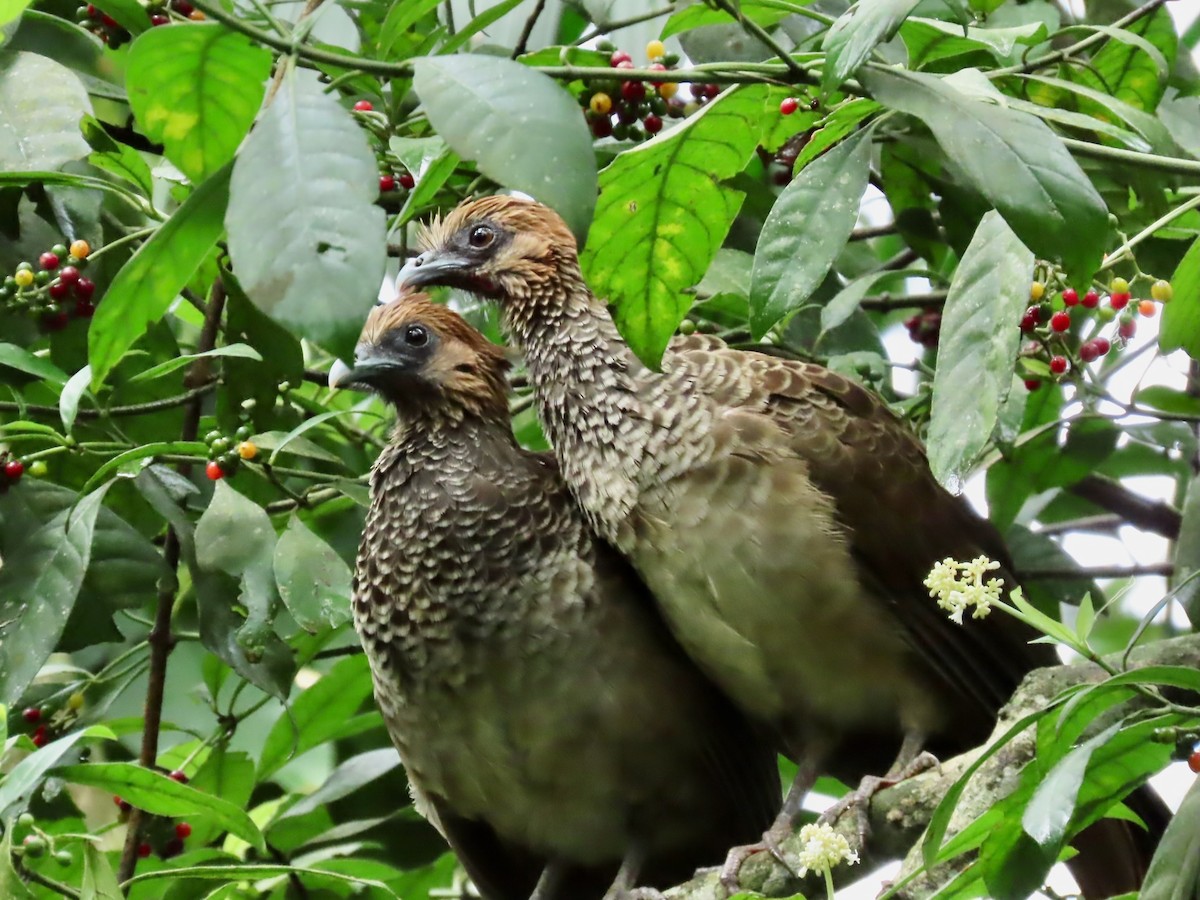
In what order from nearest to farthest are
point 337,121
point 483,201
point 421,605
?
point 337,121 → point 421,605 → point 483,201

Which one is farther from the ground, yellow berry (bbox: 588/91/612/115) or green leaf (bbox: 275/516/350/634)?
yellow berry (bbox: 588/91/612/115)

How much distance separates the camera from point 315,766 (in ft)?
14.4

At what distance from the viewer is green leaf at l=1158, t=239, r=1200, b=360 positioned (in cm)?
215

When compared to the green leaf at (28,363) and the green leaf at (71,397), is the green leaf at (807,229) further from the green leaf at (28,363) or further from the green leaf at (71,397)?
the green leaf at (28,363)

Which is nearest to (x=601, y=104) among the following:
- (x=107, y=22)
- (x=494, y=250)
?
(x=494, y=250)

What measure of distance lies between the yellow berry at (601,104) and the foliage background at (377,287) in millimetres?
31

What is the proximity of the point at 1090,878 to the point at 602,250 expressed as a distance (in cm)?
196

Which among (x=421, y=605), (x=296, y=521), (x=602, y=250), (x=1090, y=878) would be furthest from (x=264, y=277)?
(x=1090, y=878)

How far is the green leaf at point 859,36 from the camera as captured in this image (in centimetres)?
160

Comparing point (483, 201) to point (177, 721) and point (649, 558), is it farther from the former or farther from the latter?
point (177, 721)

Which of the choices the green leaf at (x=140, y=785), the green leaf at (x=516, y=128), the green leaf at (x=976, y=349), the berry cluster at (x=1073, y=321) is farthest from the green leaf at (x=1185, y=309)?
the green leaf at (x=140, y=785)

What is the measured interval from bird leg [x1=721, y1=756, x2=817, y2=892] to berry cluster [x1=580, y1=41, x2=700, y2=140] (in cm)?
132

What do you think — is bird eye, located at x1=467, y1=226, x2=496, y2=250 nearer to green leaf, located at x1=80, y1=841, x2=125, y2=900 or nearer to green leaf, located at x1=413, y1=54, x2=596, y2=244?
green leaf, located at x1=80, y1=841, x2=125, y2=900

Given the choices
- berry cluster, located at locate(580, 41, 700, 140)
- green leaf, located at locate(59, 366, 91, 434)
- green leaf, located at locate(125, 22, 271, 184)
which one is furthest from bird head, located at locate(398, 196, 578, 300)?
green leaf, located at locate(125, 22, 271, 184)
